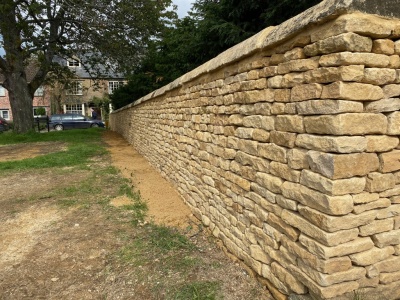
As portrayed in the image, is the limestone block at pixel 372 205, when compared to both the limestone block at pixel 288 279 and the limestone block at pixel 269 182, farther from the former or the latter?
→ the limestone block at pixel 288 279

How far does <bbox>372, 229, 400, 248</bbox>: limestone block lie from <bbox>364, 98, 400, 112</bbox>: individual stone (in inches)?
32.9

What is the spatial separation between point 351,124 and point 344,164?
0.24 meters

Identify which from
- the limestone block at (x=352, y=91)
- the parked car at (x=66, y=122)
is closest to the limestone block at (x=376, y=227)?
the limestone block at (x=352, y=91)

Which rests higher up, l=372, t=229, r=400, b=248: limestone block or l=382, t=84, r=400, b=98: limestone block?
l=382, t=84, r=400, b=98: limestone block

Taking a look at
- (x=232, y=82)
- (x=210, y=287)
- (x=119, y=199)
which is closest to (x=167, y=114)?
(x=119, y=199)

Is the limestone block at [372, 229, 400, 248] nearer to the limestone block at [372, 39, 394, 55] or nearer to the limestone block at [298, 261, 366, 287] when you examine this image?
the limestone block at [298, 261, 366, 287]

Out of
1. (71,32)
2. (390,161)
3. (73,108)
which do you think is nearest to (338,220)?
(390,161)

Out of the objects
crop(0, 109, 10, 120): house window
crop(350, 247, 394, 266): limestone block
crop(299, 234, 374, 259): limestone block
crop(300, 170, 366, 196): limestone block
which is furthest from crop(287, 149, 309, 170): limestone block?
crop(0, 109, 10, 120): house window

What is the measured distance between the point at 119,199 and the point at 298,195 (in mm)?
3714

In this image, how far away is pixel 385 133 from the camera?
1.77 meters

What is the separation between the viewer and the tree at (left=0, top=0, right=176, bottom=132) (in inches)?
420

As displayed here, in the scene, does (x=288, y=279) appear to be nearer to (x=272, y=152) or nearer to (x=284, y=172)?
(x=284, y=172)

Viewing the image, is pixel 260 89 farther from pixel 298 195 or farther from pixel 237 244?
pixel 237 244

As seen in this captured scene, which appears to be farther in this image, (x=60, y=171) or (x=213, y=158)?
(x=60, y=171)
